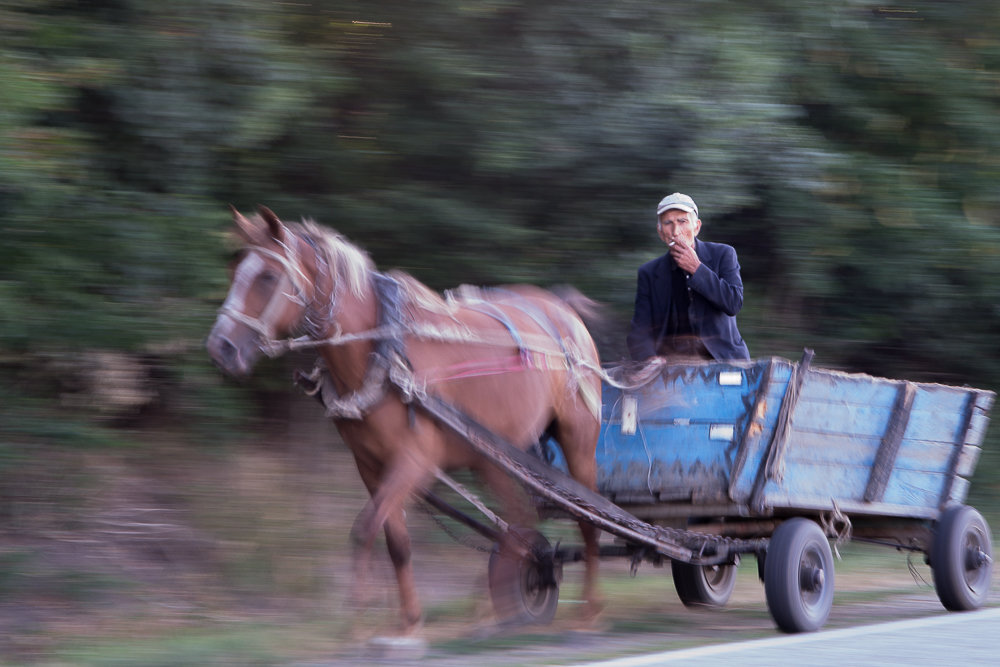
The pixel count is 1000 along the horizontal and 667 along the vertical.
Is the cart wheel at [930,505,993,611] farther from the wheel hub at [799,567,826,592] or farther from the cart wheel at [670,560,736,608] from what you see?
the cart wheel at [670,560,736,608]

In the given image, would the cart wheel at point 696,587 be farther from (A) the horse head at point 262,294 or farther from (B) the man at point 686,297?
(A) the horse head at point 262,294

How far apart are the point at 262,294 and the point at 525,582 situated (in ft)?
7.85

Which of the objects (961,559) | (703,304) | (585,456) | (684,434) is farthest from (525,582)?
(961,559)

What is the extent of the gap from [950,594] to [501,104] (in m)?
4.06

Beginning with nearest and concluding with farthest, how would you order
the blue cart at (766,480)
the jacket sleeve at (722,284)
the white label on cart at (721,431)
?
the blue cart at (766,480) → the white label on cart at (721,431) → the jacket sleeve at (722,284)

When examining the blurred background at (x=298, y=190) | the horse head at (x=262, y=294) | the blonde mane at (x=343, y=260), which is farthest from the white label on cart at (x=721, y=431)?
the horse head at (x=262, y=294)

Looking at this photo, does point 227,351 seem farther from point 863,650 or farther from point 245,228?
point 863,650

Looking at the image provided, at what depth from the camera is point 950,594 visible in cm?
671

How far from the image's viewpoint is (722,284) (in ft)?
21.0

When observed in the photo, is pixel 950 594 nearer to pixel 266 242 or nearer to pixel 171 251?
pixel 266 242

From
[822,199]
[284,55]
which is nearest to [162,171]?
[284,55]

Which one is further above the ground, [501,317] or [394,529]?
[501,317]

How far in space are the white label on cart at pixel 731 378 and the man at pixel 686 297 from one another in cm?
49

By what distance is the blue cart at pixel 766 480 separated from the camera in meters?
5.95
